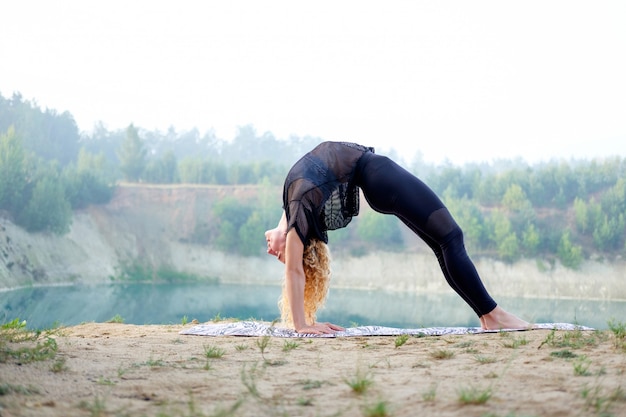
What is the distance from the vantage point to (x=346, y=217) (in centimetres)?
485

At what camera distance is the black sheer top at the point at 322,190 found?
4.52 meters

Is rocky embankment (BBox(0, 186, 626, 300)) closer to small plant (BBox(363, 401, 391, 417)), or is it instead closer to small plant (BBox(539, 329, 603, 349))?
small plant (BBox(539, 329, 603, 349))

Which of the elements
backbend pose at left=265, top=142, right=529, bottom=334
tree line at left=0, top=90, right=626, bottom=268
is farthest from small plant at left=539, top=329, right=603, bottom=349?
→ tree line at left=0, top=90, right=626, bottom=268

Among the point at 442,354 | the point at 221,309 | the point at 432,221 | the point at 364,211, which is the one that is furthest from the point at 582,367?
the point at 364,211

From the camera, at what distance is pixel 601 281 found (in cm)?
4031

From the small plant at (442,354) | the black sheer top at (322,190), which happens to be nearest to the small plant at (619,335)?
the small plant at (442,354)

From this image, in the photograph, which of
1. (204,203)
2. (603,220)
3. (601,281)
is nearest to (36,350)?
(601,281)

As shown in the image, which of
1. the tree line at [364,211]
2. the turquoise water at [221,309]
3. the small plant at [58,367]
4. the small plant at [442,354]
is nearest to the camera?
the small plant at [58,367]

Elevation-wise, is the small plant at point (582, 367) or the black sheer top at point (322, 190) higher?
the black sheer top at point (322, 190)

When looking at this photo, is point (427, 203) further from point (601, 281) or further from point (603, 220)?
point (603, 220)

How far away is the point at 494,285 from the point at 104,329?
37601 mm

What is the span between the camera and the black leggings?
445 centimetres

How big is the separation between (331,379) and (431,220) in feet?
6.39

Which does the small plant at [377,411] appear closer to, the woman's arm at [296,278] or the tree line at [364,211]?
the woman's arm at [296,278]
